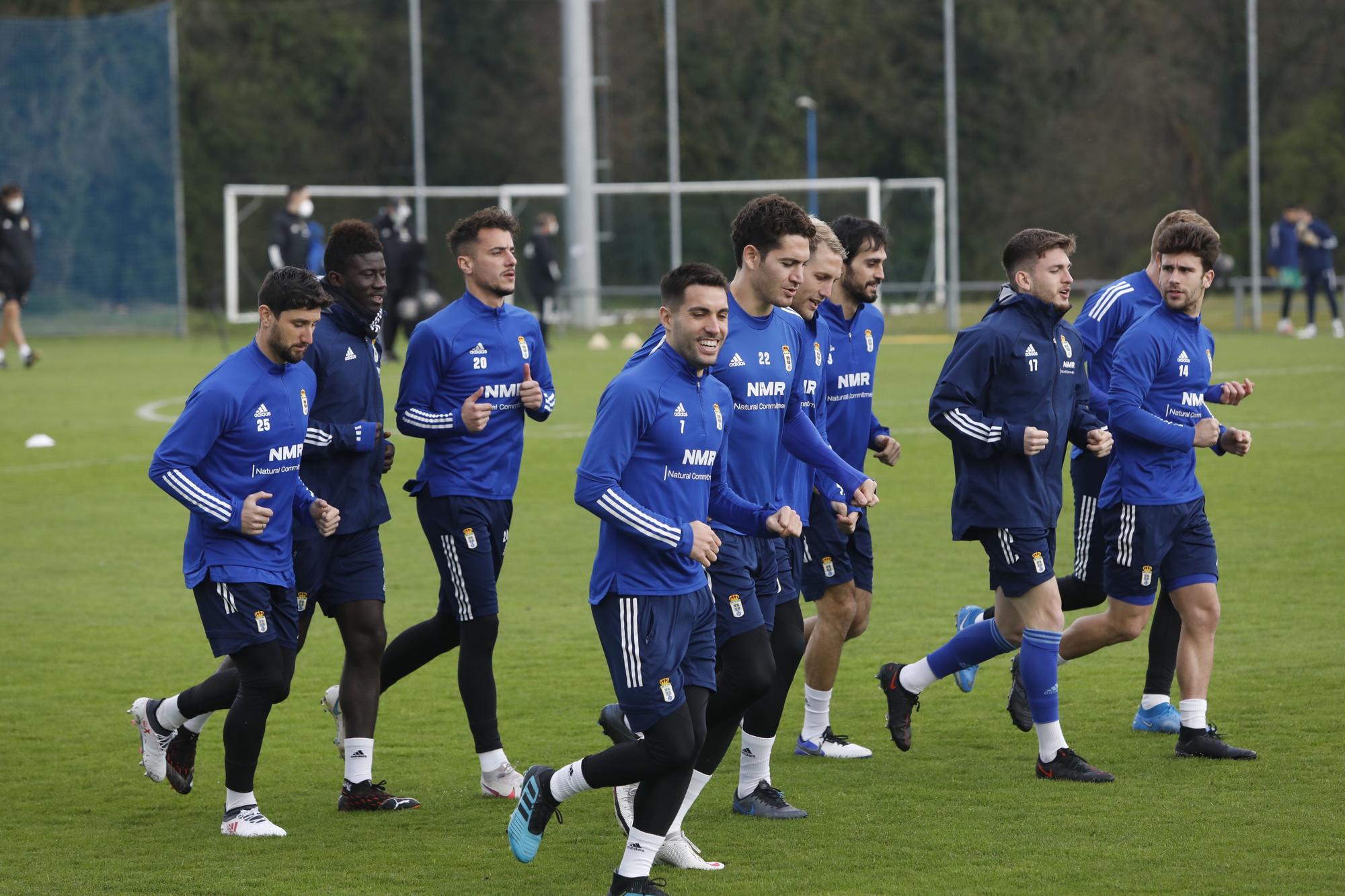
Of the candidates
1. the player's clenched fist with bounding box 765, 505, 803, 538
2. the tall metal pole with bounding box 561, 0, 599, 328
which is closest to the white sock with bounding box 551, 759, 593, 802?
the player's clenched fist with bounding box 765, 505, 803, 538

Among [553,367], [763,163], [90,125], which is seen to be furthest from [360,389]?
[763,163]

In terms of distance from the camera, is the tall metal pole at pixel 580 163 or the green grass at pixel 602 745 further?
the tall metal pole at pixel 580 163

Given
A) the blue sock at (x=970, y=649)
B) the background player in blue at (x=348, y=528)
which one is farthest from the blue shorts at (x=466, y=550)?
the blue sock at (x=970, y=649)

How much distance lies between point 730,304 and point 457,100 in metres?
45.9

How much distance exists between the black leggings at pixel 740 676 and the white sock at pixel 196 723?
1.97 meters

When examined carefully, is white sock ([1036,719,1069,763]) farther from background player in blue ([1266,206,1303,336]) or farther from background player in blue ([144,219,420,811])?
background player in blue ([1266,206,1303,336])

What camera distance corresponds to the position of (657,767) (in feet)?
17.5

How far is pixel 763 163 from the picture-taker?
4897cm

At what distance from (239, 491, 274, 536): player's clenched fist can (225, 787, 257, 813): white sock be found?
0.96 metres

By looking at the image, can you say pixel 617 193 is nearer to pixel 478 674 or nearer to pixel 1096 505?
pixel 1096 505

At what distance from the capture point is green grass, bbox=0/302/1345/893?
18.8 ft

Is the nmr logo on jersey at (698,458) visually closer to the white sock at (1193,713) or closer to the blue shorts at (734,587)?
the blue shorts at (734,587)

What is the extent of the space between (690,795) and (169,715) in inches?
80.0

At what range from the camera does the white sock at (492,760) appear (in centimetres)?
673
